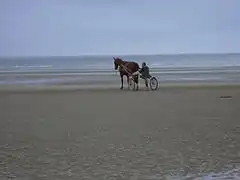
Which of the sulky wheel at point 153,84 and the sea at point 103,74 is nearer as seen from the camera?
the sulky wheel at point 153,84

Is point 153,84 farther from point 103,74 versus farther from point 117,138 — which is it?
point 103,74

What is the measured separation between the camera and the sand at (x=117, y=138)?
6895mm

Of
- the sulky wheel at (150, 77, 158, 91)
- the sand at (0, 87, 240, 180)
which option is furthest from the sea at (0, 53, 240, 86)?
the sand at (0, 87, 240, 180)

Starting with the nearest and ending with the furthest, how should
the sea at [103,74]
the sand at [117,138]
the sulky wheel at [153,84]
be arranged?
the sand at [117,138] < the sulky wheel at [153,84] < the sea at [103,74]

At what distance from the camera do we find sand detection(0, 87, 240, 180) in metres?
6.89

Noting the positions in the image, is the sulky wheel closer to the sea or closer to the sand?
the sand

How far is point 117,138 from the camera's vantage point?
9562mm

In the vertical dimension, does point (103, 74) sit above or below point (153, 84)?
below

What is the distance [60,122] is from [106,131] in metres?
1.92

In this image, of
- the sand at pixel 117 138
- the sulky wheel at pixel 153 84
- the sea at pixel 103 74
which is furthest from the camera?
the sea at pixel 103 74

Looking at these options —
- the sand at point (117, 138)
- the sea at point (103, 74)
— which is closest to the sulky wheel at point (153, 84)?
the sand at point (117, 138)

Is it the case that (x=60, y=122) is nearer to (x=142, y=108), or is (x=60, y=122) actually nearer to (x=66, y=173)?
(x=142, y=108)

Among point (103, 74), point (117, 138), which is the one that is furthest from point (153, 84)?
point (103, 74)

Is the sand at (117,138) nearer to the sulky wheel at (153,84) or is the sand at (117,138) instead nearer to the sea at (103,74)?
the sulky wheel at (153,84)
